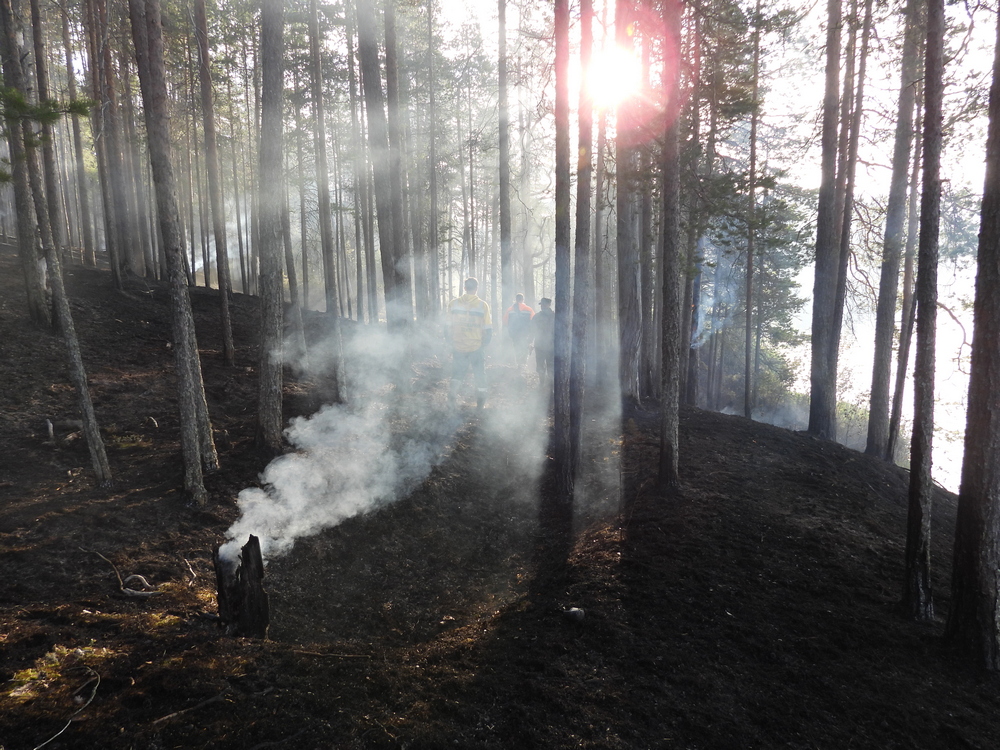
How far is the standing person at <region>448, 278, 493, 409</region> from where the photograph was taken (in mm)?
9836

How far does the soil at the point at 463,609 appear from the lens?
2.94 m

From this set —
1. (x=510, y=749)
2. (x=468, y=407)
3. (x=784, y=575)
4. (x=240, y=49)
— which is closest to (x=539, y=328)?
(x=468, y=407)

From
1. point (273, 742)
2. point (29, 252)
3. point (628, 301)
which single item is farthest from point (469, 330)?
point (29, 252)

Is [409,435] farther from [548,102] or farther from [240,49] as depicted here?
[240,49]

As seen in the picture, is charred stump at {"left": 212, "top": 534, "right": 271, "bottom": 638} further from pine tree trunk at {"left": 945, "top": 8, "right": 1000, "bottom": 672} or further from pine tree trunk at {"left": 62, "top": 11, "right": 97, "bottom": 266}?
pine tree trunk at {"left": 62, "top": 11, "right": 97, "bottom": 266}

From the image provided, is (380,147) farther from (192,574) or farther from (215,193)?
(192,574)

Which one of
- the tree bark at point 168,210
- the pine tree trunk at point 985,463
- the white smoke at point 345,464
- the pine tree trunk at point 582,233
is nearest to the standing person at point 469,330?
the white smoke at point 345,464

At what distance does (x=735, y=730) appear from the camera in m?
3.08

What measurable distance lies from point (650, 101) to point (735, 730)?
382 inches

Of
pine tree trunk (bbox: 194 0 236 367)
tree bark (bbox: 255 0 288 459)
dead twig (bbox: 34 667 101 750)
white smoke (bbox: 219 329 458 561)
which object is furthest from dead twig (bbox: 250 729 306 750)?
pine tree trunk (bbox: 194 0 236 367)

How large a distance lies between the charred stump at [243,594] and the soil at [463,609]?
0.17 m

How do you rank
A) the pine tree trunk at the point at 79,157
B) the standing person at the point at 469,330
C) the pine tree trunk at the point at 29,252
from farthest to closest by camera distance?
the pine tree trunk at the point at 79,157 → the standing person at the point at 469,330 → the pine tree trunk at the point at 29,252

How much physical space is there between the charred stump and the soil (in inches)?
6.9

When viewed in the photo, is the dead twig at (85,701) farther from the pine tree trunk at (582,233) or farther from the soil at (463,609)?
the pine tree trunk at (582,233)
